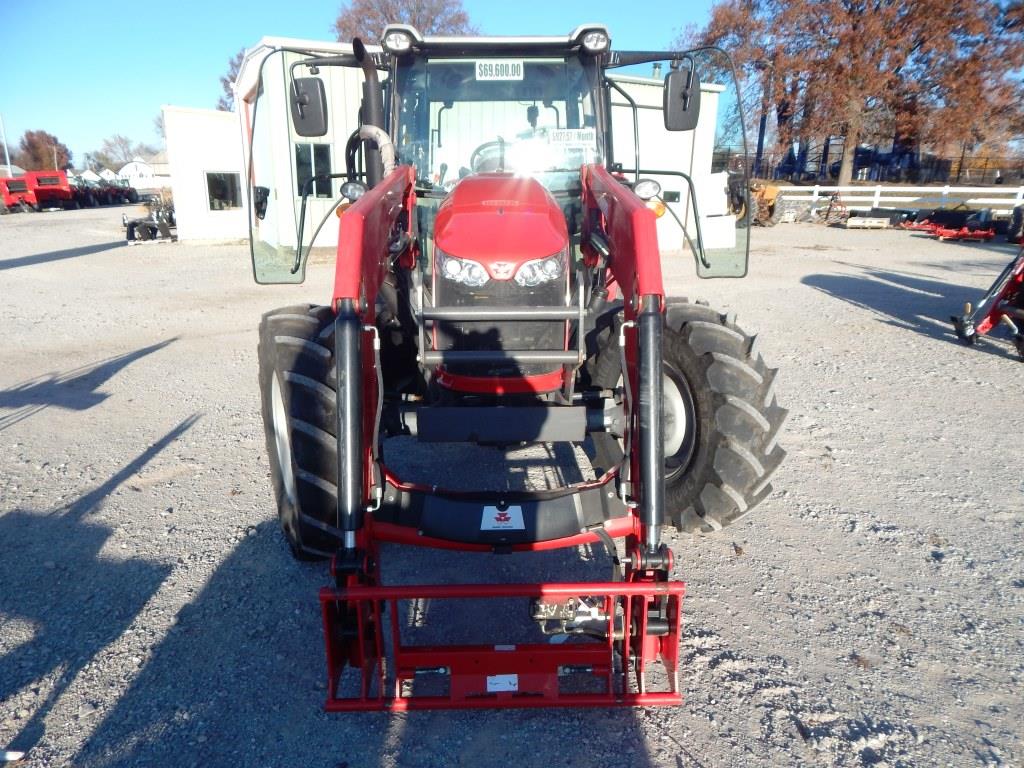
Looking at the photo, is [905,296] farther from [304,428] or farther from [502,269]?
[304,428]

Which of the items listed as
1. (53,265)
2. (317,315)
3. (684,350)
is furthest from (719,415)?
(53,265)

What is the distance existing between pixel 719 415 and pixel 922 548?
1359 mm

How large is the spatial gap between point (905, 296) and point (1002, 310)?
346 cm

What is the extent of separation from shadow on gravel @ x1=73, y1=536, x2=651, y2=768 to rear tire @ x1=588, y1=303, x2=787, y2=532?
101cm

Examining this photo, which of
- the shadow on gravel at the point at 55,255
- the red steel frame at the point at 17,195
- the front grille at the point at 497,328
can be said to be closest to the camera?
the front grille at the point at 497,328

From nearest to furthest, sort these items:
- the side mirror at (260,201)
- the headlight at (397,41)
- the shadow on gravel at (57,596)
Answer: the shadow on gravel at (57,596)
the headlight at (397,41)
the side mirror at (260,201)

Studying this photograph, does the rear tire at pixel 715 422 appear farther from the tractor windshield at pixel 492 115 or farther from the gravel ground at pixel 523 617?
the tractor windshield at pixel 492 115

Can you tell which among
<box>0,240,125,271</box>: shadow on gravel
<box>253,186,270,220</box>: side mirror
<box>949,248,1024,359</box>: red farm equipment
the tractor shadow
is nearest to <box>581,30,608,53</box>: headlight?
<box>253,186,270,220</box>: side mirror

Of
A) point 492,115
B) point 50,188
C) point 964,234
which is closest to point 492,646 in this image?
point 492,115

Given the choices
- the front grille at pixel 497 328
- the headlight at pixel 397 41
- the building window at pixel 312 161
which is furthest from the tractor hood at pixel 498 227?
the building window at pixel 312 161

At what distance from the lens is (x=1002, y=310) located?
7.13 metres

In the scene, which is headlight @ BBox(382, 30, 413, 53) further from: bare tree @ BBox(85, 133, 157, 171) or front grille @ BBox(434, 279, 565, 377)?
bare tree @ BBox(85, 133, 157, 171)

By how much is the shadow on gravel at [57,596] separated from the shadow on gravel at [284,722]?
265 millimetres

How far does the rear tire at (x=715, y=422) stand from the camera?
3.13 m
